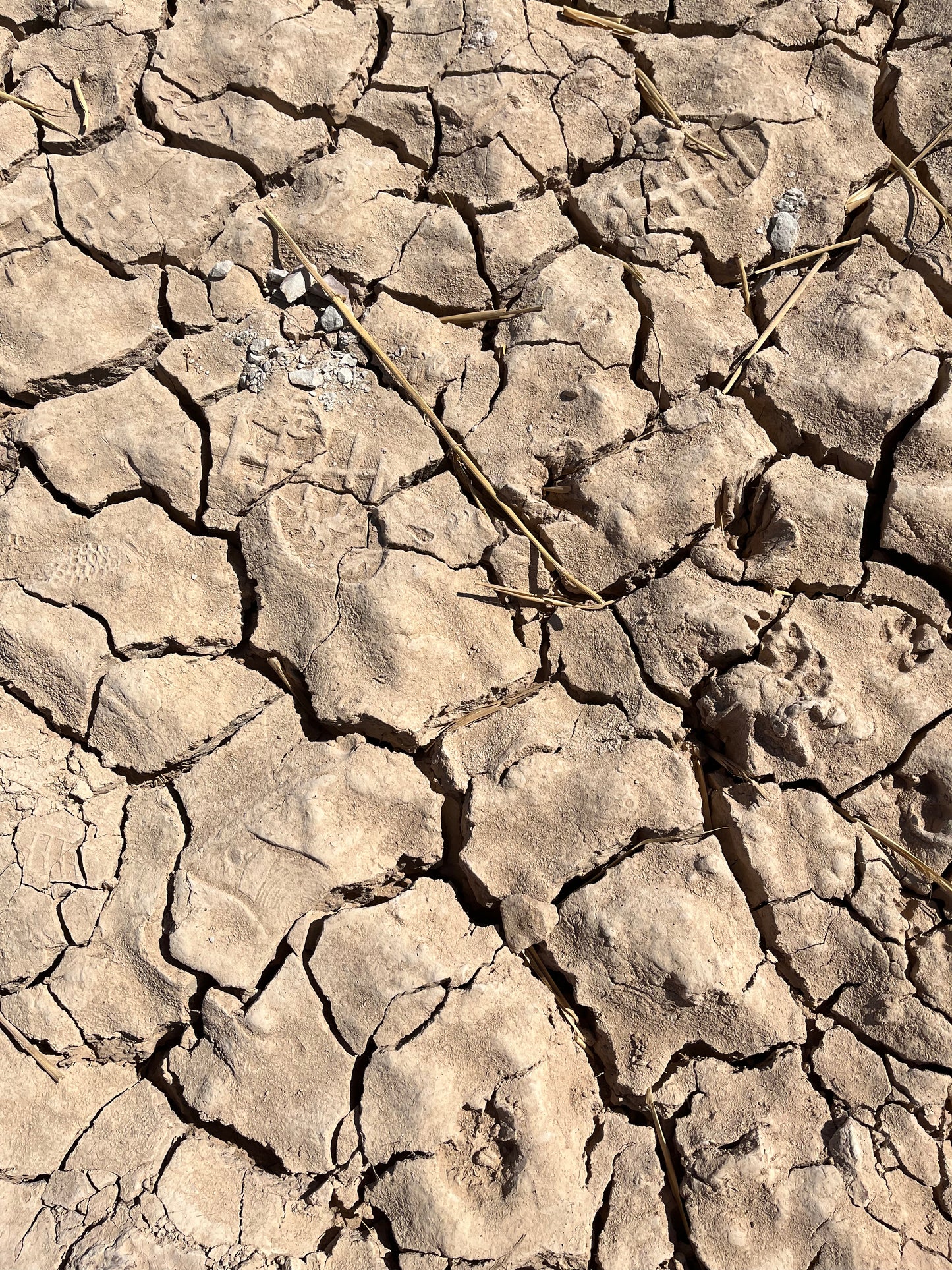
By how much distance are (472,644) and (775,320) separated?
110cm

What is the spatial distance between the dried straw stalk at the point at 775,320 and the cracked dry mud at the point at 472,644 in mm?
22

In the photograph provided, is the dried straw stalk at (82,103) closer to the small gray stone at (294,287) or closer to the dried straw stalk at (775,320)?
the small gray stone at (294,287)

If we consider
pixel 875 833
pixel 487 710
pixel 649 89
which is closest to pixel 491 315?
pixel 649 89

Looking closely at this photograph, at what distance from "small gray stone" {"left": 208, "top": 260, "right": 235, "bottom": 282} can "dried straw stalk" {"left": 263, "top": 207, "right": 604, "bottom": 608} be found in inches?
5.9

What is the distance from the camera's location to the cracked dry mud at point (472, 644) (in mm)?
1754

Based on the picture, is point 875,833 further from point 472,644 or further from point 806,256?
point 806,256

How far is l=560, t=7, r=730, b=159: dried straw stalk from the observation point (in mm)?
2238

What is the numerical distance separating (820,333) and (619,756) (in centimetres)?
115

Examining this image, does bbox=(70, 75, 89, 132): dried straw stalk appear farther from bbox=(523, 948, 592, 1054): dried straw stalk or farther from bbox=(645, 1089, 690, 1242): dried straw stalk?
bbox=(645, 1089, 690, 1242): dried straw stalk

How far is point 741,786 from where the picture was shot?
74.7 inches

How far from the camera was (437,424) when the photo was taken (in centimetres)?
213

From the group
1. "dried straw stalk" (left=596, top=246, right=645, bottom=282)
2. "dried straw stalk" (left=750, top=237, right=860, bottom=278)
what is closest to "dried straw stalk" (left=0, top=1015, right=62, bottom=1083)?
"dried straw stalk" (left=596, top=246, right=645, bottom=282)

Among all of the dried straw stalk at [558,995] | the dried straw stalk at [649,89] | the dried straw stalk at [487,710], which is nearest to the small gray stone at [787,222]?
the dried straw stalk at [649,89]

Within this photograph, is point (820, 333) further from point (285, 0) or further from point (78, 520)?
point (78, 520)
